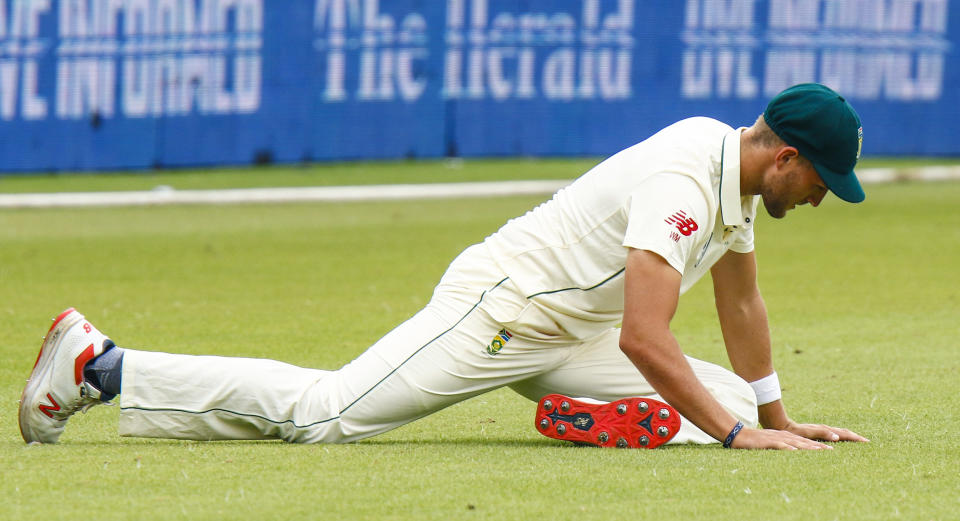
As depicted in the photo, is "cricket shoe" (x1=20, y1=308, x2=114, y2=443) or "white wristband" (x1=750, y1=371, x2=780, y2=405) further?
"white wristband" (x1=750, y1=371, x2=780, y2=405)

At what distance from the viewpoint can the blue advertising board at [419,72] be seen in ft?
54.6

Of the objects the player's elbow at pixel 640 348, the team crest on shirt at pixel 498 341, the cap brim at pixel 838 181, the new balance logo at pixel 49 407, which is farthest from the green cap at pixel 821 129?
the new balance logo at pixel 49 407

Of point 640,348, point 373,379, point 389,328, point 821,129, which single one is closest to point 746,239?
point 821,129

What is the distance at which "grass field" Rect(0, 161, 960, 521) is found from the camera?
11.7ft

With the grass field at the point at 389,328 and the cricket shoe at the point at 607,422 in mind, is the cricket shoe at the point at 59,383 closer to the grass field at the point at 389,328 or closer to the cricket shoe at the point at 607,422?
the grass field at the point at 389,328

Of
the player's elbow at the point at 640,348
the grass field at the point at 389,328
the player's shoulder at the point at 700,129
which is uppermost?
the player's shoulder at the point at 700,129

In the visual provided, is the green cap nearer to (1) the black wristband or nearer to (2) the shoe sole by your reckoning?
(1) the black wristband

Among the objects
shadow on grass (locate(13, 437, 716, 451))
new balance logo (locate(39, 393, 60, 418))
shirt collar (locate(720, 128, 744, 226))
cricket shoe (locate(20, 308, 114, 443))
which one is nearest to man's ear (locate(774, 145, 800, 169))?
shirt collar (locate(720, 128, 744, 226))

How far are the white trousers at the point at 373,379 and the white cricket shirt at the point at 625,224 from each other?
9 cm

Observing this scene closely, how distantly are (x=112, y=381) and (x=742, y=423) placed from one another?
1950 millimetres

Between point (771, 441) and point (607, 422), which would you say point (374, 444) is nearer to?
point (607, 422)

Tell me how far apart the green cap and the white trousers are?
85 cm

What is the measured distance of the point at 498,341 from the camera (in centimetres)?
436

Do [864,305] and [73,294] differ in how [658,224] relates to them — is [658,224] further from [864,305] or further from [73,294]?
[73,294]
